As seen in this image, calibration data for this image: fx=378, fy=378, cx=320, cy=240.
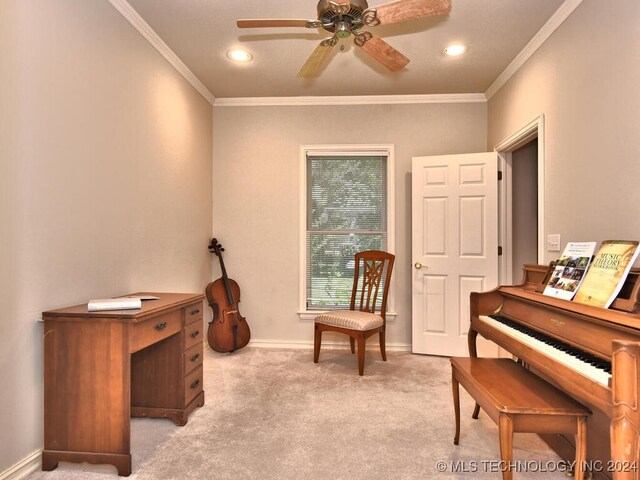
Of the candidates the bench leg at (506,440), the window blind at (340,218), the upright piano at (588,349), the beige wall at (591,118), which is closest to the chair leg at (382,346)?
the window blind at (340,218)

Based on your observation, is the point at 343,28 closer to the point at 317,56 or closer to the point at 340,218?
the point at 317,56

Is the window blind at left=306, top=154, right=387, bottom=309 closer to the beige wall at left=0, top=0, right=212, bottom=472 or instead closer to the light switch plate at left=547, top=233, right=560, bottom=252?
the beige wall at left=0, top=0, right=212, bottom=472

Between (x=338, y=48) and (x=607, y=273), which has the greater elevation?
(x=338, y=48)

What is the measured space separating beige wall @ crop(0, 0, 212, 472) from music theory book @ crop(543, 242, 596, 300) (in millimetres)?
2562

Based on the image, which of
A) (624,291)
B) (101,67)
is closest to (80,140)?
(101,67)

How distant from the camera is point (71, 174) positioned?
6.76ft

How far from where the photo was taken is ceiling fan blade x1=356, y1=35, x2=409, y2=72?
226 cm

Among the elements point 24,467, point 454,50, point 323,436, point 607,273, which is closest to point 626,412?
point 607,273

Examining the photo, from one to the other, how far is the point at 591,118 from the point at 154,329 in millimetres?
2712

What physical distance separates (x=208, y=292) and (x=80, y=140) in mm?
1877

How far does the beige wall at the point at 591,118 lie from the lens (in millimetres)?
1876

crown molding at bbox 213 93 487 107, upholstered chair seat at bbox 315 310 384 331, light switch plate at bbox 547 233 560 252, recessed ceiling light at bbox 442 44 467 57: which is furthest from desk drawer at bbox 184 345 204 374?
recessed ceiling light at bbox 442 44 467 57

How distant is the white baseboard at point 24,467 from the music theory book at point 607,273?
268 cm

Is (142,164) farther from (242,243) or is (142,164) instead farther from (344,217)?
(344,217)
